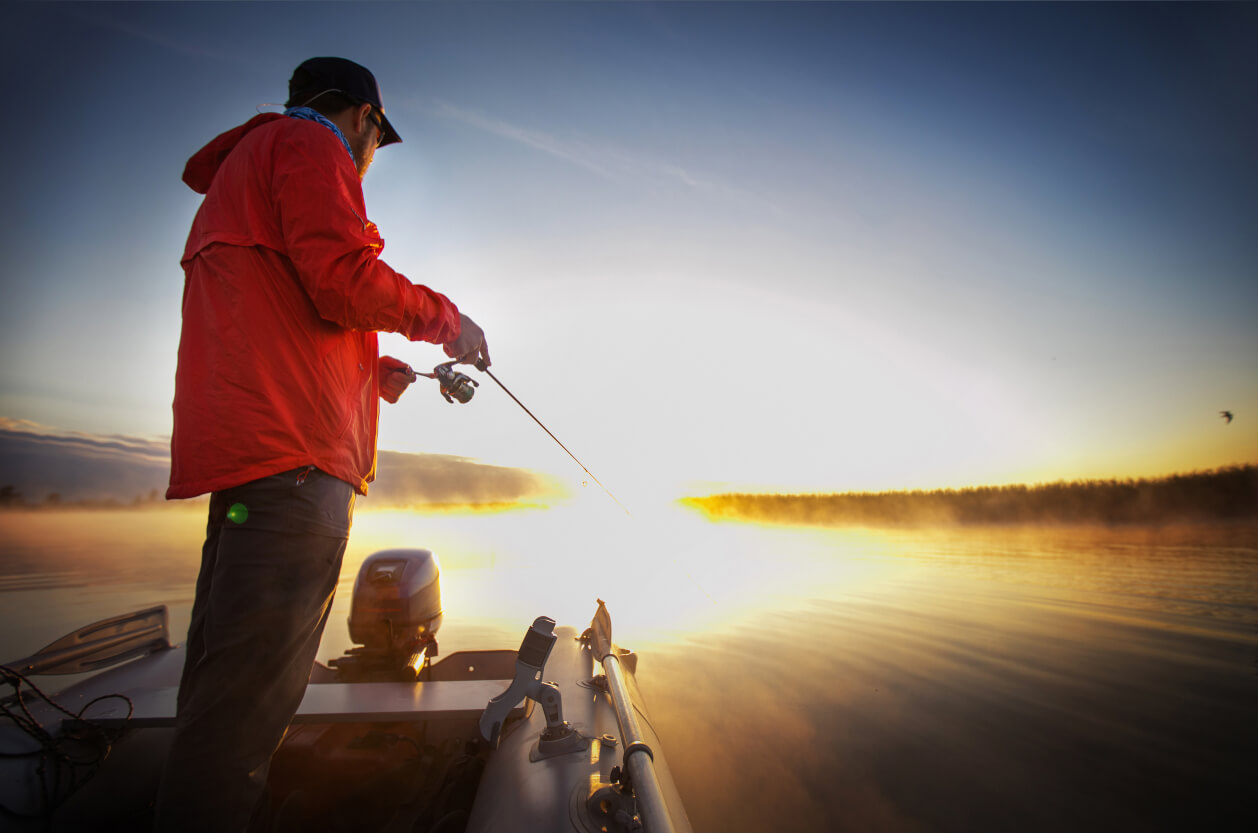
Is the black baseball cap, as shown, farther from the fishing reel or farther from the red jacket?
the fishing reel

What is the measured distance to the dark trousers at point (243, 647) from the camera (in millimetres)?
1021

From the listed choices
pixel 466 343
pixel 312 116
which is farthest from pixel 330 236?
pixel 466 343

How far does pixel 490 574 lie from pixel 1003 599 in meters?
8.98

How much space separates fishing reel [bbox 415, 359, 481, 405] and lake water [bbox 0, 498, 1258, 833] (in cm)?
243

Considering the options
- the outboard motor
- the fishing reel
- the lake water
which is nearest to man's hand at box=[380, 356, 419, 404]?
the fishing reel

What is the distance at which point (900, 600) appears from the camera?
7883mm

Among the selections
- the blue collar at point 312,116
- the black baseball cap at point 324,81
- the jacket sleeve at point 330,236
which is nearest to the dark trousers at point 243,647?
the jacket sleeve at point 330,236

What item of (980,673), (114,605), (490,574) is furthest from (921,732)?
(114,605)

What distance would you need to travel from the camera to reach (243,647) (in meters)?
1.05

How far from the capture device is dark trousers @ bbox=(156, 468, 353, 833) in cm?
102

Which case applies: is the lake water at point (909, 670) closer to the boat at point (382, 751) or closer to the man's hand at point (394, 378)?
the boat at point (382, 751)

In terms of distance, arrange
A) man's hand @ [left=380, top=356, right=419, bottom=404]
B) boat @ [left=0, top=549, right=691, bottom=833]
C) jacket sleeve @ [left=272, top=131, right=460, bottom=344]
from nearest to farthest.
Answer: jacket sleeve @ [left=272, top=131, right=460, bottom=344] < boat @ [left=0, top=549, right=691, bottom=833] < man's hand @ [left=380, top=356, right=419, bottom=404]

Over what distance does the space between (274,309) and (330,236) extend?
0.21 metres

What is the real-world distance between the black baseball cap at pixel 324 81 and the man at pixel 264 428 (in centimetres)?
14
